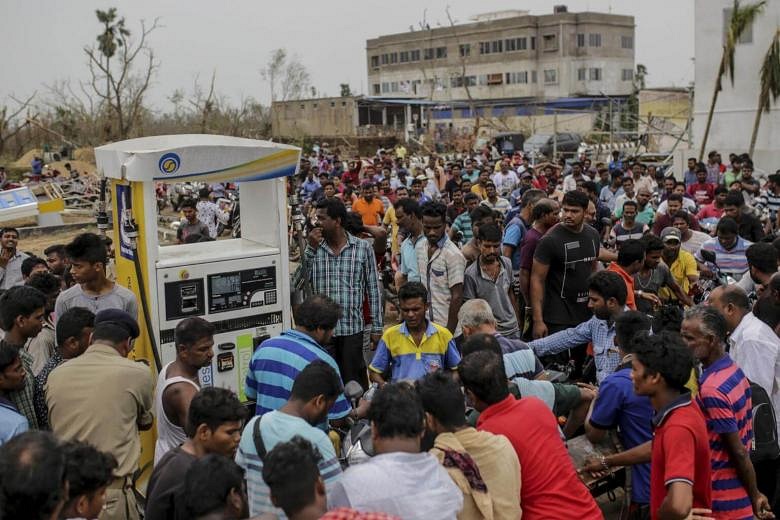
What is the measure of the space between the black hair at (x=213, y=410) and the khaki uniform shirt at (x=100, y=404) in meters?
0.94

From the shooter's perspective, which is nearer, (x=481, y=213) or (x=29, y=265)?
(x=29, y=265)

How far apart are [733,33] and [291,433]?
21977 mm

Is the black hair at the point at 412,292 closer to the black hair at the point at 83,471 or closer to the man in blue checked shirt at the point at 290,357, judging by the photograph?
the man in blue checked shirt at the point at 290,357

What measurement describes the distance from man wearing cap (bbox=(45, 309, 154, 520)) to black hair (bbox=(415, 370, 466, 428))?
6.06ft

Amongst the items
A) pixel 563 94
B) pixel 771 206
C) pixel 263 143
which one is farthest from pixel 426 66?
pixel 263 143

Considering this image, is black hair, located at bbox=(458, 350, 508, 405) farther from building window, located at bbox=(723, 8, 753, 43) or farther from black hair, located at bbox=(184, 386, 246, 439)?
building window, located at bbox=(723, 8, 753, 43)

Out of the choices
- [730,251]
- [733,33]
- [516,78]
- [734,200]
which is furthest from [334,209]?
[516,78]

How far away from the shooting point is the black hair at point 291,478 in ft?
9.64

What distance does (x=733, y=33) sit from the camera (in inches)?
867

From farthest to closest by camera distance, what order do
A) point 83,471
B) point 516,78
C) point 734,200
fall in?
point 516,78, point 734,200, point 83,471

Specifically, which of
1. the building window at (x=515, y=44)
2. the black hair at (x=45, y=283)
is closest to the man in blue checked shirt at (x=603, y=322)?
the black hair at (x=45, y=283)

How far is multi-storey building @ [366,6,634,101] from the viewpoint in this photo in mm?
68688

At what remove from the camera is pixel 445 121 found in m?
58.6

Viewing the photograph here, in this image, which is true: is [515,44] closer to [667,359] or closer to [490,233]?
[490,233]
